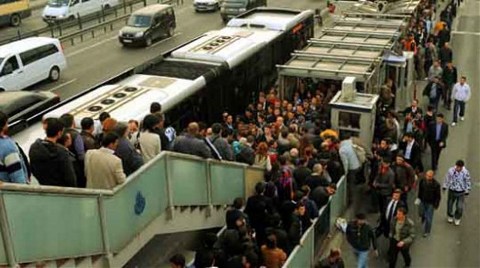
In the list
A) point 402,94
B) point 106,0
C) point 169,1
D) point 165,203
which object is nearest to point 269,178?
point 165,203

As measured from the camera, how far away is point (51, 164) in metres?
7.39

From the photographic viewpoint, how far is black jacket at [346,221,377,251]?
11.3 meters

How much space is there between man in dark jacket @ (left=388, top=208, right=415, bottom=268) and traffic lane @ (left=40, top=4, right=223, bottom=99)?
16.1 m

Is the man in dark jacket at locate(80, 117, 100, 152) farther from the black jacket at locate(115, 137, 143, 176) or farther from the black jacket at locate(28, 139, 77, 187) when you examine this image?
the black jacket at locate(28, 139, 77, 187)

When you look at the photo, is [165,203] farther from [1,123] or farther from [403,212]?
[403,212]

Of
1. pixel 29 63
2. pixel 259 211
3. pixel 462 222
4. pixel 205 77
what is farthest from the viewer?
pixel 29 63

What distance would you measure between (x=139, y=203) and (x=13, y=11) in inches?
1185

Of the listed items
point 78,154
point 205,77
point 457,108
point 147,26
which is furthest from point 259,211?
point 147,26

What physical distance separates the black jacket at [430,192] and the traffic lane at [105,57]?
15740 mm

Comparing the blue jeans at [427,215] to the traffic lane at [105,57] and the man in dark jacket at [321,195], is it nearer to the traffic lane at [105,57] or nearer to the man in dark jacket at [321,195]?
the man in dark jacket at [321,195]

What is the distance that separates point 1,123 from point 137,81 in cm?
892

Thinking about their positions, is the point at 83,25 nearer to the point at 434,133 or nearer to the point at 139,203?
the point at 434,133

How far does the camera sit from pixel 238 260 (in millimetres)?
9125

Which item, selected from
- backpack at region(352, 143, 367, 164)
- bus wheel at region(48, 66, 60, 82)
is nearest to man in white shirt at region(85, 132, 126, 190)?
backpack at region(352, 143, 367, 164)
